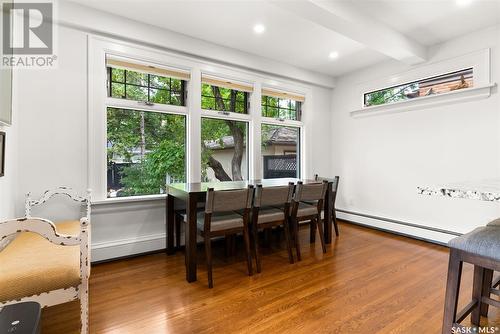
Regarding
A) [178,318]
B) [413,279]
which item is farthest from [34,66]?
[413,279]

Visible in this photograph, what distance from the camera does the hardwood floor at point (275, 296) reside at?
1663 millimetres

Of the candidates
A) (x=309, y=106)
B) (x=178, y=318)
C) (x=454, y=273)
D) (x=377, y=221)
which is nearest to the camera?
(x=454, y=273)

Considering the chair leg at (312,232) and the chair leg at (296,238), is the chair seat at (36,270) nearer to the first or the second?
the chair leg at (296,238)

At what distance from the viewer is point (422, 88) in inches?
137

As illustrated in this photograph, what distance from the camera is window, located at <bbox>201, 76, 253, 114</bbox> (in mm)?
3394

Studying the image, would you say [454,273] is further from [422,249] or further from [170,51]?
[170,51]

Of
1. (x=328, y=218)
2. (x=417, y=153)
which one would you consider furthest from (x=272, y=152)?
(x=417, y=153)

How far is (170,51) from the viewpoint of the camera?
9.95ft

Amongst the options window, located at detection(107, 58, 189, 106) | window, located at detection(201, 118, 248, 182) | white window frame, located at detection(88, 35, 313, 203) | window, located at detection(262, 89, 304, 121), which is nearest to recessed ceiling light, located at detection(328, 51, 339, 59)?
white window frame, located at detection(88, 35, 313, 203)

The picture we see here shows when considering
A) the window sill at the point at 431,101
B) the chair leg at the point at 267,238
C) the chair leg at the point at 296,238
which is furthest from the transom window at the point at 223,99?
the window sill at the point at 431,101

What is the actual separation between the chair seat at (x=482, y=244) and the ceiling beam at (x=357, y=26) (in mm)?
2009

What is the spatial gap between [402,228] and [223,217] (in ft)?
8.92

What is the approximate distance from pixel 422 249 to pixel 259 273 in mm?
2075

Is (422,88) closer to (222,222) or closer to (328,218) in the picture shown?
(328,218)
